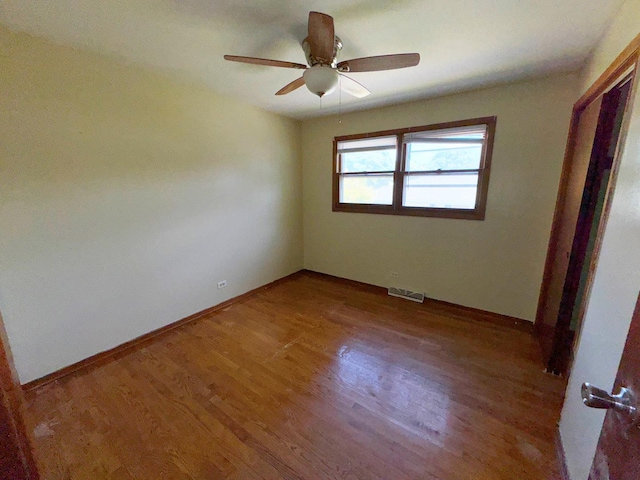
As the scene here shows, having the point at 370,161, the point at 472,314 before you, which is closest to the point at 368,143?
the point at 370,161

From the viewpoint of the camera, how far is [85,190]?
1957mm

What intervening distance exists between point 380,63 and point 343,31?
36 centimetres

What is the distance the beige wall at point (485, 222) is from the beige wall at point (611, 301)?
0.97 meters

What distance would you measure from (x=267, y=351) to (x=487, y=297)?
242cm

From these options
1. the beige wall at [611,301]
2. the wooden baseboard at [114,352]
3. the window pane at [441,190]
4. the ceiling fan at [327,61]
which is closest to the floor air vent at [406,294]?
the window pane at [441,190]

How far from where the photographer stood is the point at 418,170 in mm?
3016

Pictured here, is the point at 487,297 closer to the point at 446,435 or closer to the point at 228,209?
the point at 446,435

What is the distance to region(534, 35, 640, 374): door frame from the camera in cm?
128

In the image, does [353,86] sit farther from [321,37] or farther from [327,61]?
[321,37]

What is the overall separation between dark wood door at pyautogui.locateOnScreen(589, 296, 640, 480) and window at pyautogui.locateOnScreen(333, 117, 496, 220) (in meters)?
2.33

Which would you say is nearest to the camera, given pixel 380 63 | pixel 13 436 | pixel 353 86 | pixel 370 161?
pixel 13 436

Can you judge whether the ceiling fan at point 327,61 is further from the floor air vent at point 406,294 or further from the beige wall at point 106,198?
the floor air vent at point 406,294

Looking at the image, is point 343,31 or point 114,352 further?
point 114,352

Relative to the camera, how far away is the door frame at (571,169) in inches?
50.3
